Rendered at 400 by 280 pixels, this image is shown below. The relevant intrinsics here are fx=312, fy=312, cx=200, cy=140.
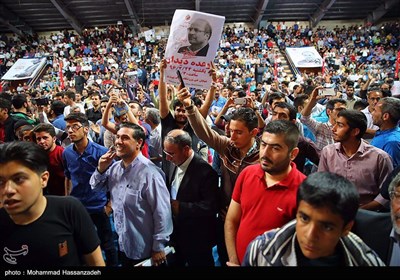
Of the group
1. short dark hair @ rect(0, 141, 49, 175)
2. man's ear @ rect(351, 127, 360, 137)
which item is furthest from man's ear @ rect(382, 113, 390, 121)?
short dark hair @ rect(0, 141, 49, 175)

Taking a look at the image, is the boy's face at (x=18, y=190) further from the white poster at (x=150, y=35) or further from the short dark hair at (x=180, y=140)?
the white poster at (x=150, y=35)

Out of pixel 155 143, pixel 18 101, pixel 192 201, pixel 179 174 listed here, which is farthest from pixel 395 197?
pixel 18 101

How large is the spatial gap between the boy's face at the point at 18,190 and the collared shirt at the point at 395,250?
1731 millimetres

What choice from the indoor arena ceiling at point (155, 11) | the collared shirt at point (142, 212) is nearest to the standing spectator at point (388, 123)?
the collared shirt at point (142, 212)

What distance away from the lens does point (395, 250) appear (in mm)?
1500

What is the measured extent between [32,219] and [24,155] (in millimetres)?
310

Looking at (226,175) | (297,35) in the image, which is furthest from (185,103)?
(297,35)

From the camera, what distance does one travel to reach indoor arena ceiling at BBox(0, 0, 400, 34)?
1902cm

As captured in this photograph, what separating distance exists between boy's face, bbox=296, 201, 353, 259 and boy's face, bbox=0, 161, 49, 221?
1.25 metres

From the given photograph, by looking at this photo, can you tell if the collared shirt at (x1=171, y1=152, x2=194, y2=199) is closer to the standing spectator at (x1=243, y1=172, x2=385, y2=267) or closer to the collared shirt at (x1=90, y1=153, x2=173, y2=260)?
the collared shirt at (x1=90, y1=153, x2=173, y2=260)

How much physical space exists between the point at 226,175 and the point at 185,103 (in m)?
0.66

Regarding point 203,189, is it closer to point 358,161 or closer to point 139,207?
point 139,207

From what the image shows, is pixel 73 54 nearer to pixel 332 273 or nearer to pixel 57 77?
pixel 57 77

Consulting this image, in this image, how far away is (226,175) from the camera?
8.02 feet
